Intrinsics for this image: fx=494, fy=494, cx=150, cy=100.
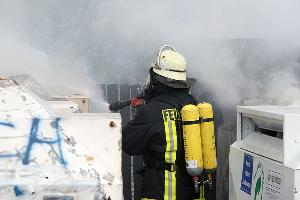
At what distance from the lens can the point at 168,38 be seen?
542 cm

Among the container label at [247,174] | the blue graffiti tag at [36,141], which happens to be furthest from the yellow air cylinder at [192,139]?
the blue graffiti tag at [36,141]

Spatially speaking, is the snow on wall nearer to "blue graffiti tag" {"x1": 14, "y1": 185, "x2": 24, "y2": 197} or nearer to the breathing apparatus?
"blue graffiti tag" {"x1": 14, "y1": 185, "x2": 24, "y2": 197}

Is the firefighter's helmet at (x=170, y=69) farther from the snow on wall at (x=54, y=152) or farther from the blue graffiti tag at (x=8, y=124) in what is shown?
the blue graffiti tag at (x=8, y=124)

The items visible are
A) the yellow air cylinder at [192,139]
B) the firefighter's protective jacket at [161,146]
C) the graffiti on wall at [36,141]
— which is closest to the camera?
the graffiti on wall at [36,141]

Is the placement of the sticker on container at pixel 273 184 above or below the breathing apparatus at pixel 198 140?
below

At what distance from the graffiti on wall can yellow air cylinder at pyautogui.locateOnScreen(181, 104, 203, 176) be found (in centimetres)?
113

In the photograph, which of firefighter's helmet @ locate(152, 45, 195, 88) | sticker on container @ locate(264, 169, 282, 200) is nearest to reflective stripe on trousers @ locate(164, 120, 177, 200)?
firefighter's helmet @ locate(152, 45, 195, 88)

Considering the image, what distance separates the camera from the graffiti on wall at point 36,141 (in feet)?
8.18

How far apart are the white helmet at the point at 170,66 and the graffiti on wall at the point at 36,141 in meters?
1.39

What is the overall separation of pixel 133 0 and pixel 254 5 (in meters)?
1.35

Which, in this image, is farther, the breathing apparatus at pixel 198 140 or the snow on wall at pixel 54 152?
the breathing apparatus at pixel 198 140

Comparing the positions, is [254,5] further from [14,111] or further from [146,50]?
[14,111]

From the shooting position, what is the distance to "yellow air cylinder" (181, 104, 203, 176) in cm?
342

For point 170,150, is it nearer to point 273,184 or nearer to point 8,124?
point 273,184
